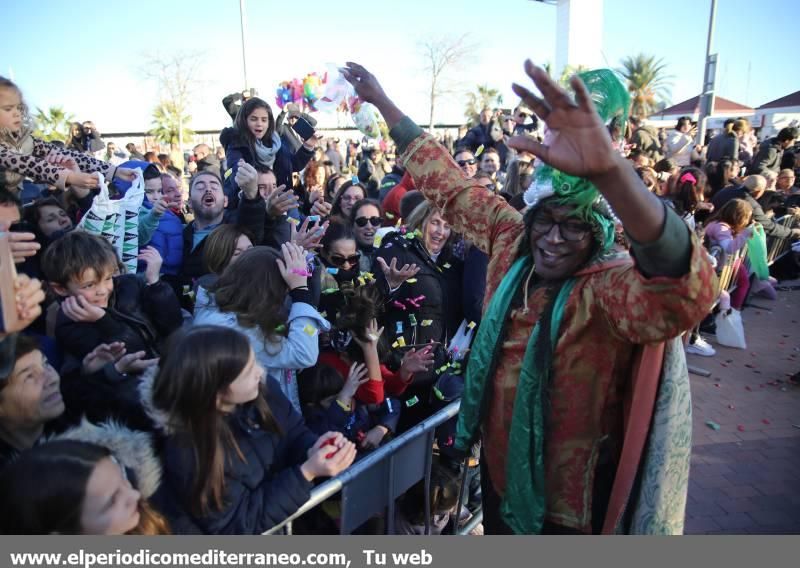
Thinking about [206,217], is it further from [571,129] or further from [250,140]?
[571,129]

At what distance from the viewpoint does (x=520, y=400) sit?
166 cm

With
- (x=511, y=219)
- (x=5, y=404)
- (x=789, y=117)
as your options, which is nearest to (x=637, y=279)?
(x=511, y=219)

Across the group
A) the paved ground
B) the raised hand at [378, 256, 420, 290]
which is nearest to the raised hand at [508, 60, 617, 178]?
the raised hand at [378, 256, 420, 290]

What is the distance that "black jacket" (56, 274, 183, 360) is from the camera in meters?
2.22

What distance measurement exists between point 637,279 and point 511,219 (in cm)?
74

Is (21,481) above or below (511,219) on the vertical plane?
below

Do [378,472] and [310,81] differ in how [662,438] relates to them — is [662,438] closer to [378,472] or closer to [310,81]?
[378,472]

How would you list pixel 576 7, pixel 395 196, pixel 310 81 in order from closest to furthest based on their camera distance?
pixel 395 196 < pixel 310 81 < pixel 576 7

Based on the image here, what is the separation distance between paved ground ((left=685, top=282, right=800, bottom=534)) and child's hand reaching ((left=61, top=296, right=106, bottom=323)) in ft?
11.5

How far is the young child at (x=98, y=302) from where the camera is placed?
87.4 inches

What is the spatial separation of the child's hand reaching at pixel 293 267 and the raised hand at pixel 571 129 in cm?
146

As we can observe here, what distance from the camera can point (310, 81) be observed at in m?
7.94

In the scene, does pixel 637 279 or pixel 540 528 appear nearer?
pixel 637 279

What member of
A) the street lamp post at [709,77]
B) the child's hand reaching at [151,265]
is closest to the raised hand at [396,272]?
the child's hand reaching at [151,265]
